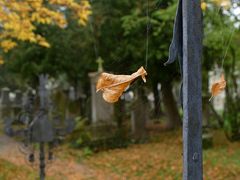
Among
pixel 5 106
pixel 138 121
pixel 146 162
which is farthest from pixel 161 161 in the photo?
pixel 5 106

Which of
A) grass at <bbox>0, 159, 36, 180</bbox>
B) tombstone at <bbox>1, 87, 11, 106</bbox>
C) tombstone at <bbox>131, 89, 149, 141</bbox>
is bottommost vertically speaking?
grass at <bbox>0, 159, 36, 180</bbox>

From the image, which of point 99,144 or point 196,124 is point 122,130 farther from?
point 196,124

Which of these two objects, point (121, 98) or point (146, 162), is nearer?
point (146, 162)

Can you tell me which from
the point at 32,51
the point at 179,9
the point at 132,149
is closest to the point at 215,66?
the point at 132,149

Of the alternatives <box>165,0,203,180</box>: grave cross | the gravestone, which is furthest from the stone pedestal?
<box>165,0,203,180</box>: grave cross

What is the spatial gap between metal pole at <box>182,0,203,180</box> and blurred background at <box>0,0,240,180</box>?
16.2 ft

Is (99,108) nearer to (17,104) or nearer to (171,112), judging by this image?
(171,112)

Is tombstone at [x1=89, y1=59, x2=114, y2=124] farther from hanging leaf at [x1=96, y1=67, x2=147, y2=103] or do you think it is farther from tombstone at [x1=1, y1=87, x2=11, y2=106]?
hanging leaf at [x1=96, y1=67, x2=147, y2=103]

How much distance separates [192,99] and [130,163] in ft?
27.0

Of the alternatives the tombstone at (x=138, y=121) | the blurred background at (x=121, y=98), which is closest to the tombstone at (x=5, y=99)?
the blurred background at (x=121, y=98)

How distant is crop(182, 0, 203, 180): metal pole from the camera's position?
1.27 m

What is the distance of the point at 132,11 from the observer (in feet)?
40.1

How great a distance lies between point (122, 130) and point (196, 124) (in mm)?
11276

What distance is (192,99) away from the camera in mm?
1272
